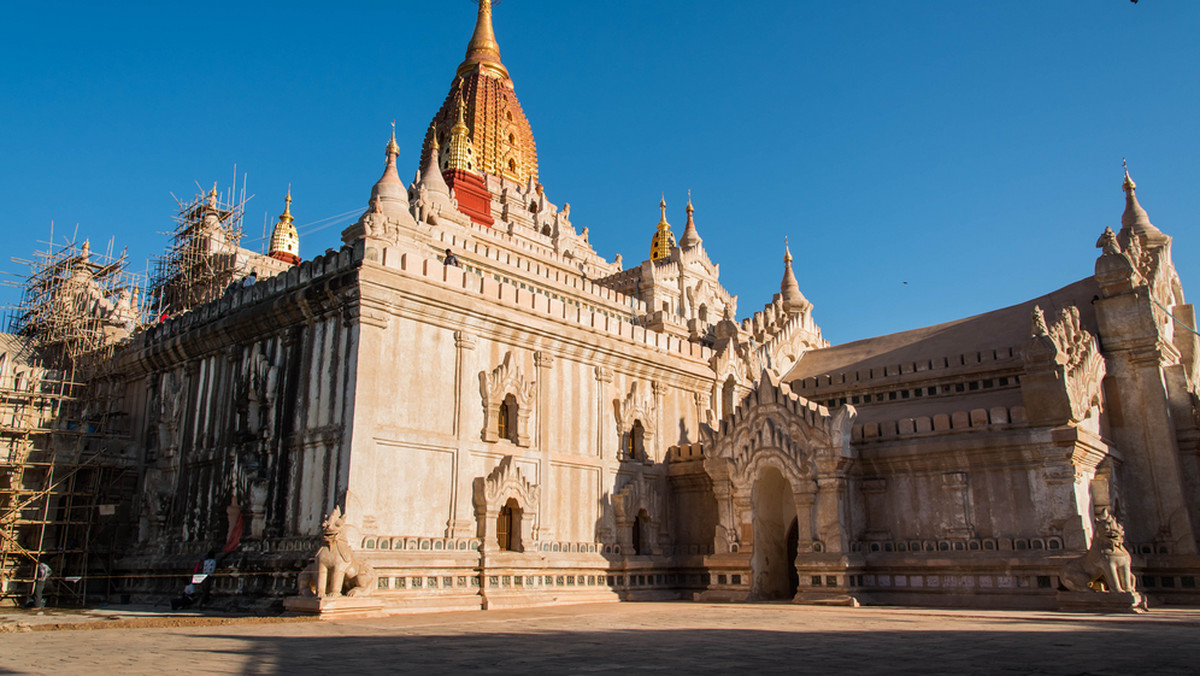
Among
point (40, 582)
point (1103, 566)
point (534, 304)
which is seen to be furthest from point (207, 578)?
point (1103, 566)

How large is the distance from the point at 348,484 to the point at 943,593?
15.7 metres

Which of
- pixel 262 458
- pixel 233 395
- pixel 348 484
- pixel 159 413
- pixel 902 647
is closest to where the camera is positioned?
pixel 902 647

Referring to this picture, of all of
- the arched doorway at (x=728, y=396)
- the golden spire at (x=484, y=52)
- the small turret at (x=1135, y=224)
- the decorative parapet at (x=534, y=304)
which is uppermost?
the golden spire at (x=484, y=52)

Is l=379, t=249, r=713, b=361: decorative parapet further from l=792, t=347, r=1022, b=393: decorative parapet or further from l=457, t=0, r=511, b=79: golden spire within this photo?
l=457, t=0, r=511, b=79: golden spire

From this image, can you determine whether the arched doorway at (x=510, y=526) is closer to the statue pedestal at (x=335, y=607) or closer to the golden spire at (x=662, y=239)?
the statue pedestal at (x=335, y=607)

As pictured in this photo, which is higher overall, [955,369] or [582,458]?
[955,369]

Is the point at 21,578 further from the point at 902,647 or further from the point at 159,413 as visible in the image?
the point at 902,647

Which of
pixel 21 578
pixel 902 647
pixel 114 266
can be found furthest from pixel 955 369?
pixel 114 266

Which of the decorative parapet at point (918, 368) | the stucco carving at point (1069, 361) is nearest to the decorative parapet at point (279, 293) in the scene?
the decorative parapet at point (918, 368)

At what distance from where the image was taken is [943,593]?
2342cm

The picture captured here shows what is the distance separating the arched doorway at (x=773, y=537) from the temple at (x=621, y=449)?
12 centimetres

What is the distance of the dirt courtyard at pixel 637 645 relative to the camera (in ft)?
33.0

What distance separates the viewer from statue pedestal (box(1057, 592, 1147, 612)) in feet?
63.3

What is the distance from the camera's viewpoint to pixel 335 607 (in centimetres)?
1914
